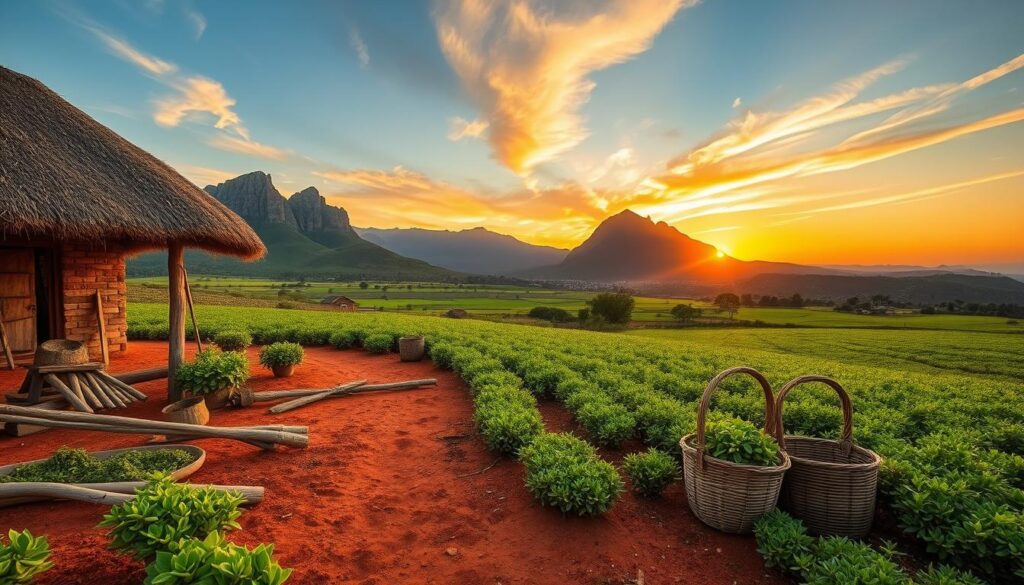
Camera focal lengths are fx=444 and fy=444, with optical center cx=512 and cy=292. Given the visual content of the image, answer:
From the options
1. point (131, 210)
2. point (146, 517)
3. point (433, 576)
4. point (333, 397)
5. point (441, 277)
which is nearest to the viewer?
point (146, 517)

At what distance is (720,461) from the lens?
455 centimetres

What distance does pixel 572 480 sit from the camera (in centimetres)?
500

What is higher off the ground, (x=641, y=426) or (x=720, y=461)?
(x=720, y=461)

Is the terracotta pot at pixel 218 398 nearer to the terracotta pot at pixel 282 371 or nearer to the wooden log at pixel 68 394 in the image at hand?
the wooden log at pixel 68 394

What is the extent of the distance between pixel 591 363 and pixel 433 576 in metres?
8.26

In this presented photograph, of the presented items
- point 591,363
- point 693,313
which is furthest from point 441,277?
point 591,363

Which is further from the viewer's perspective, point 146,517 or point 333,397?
point 333,397

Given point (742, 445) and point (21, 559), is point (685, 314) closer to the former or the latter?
point (742, 445)

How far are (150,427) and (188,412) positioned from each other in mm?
1307

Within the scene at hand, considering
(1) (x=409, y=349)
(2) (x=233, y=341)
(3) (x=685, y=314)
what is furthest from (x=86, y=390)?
(3) (x=685, y=314)

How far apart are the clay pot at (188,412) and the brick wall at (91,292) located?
6.46 meters

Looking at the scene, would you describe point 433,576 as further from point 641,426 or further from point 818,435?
point 818,435

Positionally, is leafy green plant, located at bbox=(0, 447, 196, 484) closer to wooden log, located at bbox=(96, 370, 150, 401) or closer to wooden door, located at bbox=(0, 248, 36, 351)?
wooden log, located at bbox=(96, 370, 150, 401)

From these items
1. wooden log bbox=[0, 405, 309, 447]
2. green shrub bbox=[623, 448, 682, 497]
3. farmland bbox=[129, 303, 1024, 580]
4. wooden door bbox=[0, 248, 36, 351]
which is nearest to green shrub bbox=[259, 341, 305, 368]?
farmland bbox=[129, 303, 1024, 580]
